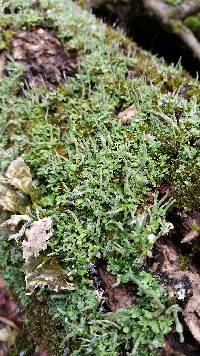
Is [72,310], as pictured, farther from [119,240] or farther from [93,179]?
[93,179]

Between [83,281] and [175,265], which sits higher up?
[175,265]

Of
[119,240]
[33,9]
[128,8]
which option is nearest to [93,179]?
[119,240]

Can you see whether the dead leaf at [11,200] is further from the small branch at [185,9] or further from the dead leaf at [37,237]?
the small branch at [185,9]

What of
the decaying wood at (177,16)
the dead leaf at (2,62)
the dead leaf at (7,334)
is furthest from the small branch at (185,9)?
the dead leaf at (7,334)

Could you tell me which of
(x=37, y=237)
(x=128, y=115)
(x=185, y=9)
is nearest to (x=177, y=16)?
(x=185, y=9)

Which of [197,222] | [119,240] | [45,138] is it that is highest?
[197,222]

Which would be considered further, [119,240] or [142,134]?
[142,134]

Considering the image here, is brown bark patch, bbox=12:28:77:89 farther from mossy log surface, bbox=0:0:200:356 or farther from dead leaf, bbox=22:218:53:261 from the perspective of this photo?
dead leaf, bbox=22:218:53:261
